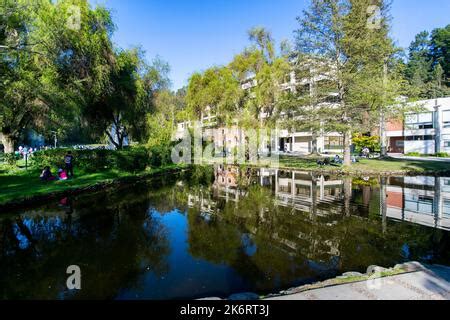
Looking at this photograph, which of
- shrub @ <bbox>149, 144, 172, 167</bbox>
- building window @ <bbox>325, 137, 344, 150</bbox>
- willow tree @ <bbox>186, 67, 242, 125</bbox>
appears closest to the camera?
shrub @ <bbox>149, 144, 172, 167</bbox>

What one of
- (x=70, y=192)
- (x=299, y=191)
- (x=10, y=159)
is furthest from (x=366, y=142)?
(x=10, y=159)

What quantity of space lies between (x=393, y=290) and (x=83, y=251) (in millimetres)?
6777

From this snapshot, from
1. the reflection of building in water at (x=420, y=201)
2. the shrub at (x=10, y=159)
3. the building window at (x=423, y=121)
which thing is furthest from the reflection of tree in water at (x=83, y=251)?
the building window at (x=423, y=121)

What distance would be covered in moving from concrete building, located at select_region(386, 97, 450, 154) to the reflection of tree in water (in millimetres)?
38545

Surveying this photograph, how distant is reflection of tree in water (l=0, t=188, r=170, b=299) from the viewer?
17.2ft

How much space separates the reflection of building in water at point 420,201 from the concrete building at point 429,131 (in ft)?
77.8

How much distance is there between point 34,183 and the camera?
590 inches

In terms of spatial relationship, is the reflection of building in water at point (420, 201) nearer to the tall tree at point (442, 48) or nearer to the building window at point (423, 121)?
the building window at point (423, 121)

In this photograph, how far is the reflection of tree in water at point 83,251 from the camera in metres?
5.25

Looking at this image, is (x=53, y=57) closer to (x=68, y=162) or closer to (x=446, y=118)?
(x=68, y=162)

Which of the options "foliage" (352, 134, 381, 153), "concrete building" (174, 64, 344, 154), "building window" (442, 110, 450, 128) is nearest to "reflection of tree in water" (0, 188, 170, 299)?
"concrete building" (174, 64, 344, 154)

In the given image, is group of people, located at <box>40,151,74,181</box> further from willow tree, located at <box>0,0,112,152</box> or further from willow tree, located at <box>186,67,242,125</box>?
willow tree, located at <box>186,67,242,125</box>

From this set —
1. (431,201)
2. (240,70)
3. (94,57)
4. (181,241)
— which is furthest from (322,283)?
(240,70)

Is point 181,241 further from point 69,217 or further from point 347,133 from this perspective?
point 347,133
